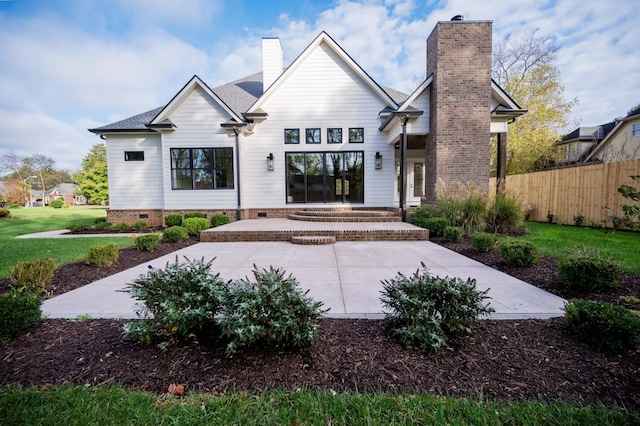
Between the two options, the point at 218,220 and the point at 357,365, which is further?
the point at 218,220

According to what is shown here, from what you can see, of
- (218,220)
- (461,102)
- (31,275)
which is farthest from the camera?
(218,220)

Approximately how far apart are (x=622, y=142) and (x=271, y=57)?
2595cm

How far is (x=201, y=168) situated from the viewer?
1067cm

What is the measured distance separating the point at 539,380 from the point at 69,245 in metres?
9.60

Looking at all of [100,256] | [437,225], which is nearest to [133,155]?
[100,256]

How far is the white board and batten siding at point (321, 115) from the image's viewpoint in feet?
36.3

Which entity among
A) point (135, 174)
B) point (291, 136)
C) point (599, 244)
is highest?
point (291, 136)

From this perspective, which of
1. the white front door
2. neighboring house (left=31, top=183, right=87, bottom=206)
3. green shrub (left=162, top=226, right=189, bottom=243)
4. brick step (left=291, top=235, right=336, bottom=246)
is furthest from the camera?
neighboring house (left=31, top=183, right=87, bottom=206)

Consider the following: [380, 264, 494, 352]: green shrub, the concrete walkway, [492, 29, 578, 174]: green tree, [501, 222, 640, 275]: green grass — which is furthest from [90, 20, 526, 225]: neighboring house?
[492, 29, 578, 174]: green tree

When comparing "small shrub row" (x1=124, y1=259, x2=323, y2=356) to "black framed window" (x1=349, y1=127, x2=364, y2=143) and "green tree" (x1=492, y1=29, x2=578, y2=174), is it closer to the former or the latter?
"black framed window" (x1=349, y1=127, x2=364, y2=143)

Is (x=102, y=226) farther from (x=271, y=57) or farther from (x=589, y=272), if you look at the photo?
(x=589, y=272)

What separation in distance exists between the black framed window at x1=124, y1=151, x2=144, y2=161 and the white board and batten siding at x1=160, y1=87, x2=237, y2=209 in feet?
4.32

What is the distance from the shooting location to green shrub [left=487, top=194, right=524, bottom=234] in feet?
23.6

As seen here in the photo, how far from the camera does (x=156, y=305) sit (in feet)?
7.00
